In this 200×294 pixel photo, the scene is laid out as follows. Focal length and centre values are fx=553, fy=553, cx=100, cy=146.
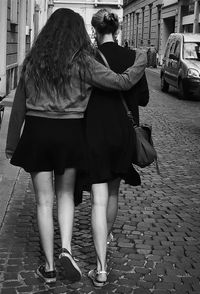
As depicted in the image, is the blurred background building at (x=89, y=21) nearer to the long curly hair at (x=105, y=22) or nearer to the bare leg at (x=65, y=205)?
the long curly hair at (x=105, y=22)

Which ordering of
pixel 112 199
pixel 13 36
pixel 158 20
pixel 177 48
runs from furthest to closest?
pixel 158 20
pixel 177 48
pixel 13 36
pixel 112 199

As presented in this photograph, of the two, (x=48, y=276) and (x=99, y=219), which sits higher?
(x=99, y=219)

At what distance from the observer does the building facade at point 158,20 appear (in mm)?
35022

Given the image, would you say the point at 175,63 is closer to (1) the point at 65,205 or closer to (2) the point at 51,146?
(1) the point at 65,205

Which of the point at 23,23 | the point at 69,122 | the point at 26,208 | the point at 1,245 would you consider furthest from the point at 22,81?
the point at 23,23

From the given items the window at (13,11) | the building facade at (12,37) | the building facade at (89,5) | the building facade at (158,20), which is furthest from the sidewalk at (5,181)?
the building facade at (89,5)

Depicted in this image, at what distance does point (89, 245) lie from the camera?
4355mm

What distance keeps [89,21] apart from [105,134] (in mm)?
33374

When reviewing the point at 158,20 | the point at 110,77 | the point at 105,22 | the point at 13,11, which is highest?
the point at 158,20

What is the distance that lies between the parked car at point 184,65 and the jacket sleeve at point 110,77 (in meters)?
12.7

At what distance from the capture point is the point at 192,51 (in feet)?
56.5

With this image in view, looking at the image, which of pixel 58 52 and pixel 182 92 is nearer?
pixel 58 52

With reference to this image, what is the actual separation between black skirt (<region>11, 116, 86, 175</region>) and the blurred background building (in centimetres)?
97

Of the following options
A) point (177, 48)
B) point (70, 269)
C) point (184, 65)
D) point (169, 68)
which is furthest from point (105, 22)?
point (169, 68)
